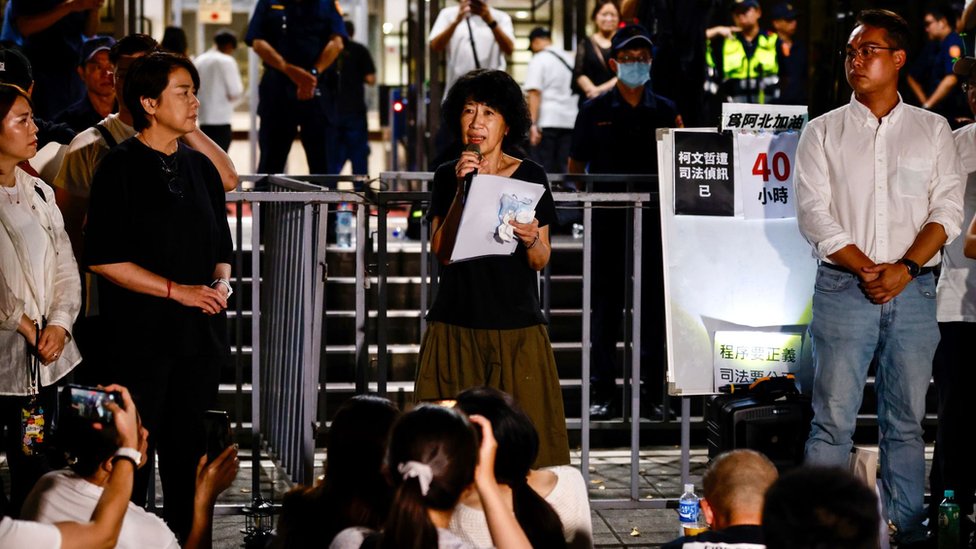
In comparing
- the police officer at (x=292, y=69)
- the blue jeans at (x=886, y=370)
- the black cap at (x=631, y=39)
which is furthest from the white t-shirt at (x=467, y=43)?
the blue jeans at (x=886, y=370)

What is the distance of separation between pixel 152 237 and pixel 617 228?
11.9 feet

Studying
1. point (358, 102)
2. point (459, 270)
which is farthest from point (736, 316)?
point (358, 102)

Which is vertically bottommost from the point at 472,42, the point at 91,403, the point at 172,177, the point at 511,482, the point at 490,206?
the point at 511,482

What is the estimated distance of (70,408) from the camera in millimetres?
3834

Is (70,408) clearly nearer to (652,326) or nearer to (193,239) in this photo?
(193,239)

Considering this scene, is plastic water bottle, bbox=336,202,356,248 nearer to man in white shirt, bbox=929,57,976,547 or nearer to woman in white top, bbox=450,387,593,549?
man in white shirt, bbox=929,57,976,547

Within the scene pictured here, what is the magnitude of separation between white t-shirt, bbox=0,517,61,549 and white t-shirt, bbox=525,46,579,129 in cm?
812

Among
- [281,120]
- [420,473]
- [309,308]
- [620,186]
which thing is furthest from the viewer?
[281,120]

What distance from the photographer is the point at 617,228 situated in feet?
25.9

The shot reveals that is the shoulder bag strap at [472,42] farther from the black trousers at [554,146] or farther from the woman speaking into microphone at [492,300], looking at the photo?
the woman speaking into microphone at [492,300]

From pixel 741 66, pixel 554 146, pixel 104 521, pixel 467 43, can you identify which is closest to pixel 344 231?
pixel 467 43

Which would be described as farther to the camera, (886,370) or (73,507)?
(886,370)

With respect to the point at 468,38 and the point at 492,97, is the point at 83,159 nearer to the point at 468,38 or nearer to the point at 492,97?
the point at 492,97

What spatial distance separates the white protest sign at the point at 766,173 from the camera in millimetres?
6207
